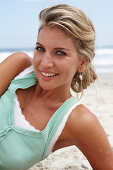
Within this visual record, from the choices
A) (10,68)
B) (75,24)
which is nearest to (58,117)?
(10,68)

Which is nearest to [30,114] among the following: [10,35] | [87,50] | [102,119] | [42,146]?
[42,146]

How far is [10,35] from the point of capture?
27.7 m

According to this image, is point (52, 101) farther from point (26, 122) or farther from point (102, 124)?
point (102, 124)

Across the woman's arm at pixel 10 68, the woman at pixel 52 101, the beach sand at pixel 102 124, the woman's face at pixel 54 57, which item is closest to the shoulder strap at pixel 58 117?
the woman at pixel 52 101

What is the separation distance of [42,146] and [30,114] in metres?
0.24

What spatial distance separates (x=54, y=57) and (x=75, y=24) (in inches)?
9.5

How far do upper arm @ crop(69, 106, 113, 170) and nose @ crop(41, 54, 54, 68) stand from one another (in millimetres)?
391

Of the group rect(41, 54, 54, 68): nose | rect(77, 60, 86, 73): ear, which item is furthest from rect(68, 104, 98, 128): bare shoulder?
rect(41, 54, 54, 68): nose

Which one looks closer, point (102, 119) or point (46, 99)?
point (46, 99)

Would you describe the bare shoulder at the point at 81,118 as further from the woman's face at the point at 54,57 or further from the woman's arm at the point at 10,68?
the woman's arm at the point at 10,68

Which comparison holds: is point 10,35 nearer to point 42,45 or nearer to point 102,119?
point 102,119

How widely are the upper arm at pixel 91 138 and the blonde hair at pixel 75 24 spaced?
1.27 ft

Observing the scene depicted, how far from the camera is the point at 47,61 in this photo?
6.02ft

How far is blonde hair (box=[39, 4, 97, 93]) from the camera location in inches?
71.7
